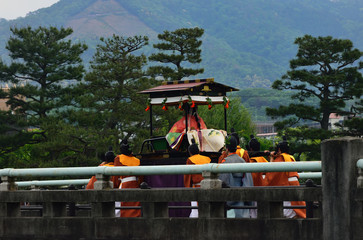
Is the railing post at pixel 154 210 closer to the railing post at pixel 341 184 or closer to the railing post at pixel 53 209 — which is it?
the railing post at pixel 53 209

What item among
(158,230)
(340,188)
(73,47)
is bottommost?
(158,230)

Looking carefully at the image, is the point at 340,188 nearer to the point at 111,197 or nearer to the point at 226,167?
the point at 226,167

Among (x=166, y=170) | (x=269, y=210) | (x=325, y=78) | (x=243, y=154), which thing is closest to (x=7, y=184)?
(x=166, y=170)

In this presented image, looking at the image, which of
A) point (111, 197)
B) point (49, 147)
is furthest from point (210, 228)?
point (49, 147)

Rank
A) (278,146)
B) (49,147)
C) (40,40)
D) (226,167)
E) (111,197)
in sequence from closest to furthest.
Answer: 1. (226,167)
2. (111,197)
3. (278,146)
4. (49,147)
5. (40,40)

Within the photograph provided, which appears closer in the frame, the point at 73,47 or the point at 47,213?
the point at 47,213

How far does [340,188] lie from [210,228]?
2.23 metres

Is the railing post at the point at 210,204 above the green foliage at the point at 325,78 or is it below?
below

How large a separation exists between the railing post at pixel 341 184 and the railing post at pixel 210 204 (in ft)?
6.05

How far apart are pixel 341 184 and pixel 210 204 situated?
7.16ft

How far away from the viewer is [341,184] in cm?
946

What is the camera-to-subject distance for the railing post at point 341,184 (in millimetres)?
9445

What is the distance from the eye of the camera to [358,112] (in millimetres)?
52250

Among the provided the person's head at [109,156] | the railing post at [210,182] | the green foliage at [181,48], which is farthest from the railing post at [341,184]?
the green foliage at [181,48]
